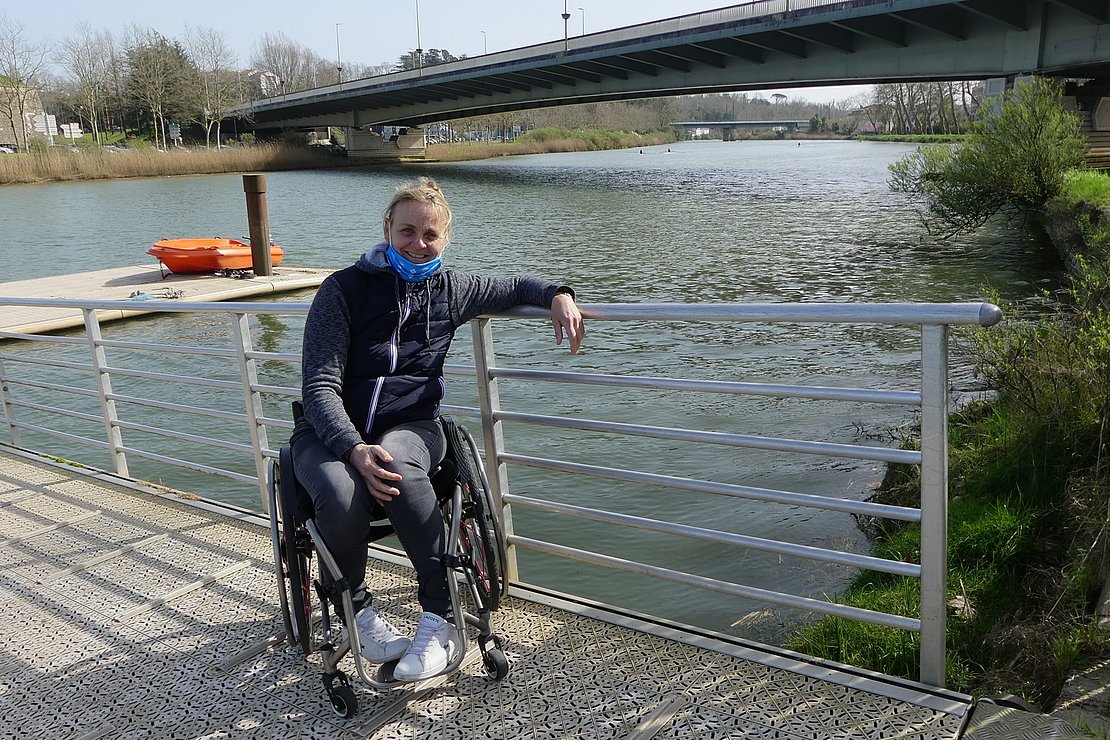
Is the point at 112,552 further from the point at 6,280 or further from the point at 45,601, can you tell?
the point at 6,280

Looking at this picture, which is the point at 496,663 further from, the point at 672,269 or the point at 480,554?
the point at 672,269

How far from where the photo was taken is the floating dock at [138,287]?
1408 centimetres

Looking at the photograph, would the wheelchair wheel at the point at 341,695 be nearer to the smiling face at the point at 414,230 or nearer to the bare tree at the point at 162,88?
the smiling face at the point at 414,230

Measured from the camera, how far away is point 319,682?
9.48 ft

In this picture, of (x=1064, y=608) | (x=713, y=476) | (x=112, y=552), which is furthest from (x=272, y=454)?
(x=713, y=476)

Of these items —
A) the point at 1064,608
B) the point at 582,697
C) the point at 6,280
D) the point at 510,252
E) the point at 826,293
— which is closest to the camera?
the point at 582,697

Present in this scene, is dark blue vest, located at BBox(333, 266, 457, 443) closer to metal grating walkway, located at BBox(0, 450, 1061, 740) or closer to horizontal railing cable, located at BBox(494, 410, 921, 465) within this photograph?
horizontal railing cable, located at BBox(494, 410, 921, 465)

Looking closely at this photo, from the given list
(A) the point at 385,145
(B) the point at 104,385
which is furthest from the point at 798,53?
(A) the point at 385,145

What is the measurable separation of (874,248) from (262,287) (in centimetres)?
1292

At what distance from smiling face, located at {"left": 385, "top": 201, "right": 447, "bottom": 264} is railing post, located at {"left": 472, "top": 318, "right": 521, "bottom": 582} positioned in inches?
15.7

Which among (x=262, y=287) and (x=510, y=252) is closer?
(x=262, y=287)

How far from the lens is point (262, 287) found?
16.5m

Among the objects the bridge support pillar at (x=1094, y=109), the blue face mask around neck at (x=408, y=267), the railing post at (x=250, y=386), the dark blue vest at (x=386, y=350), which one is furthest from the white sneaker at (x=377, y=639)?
the bridge support pillar at (x=1094, y=109)

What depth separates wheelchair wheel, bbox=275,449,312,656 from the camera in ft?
9.11
